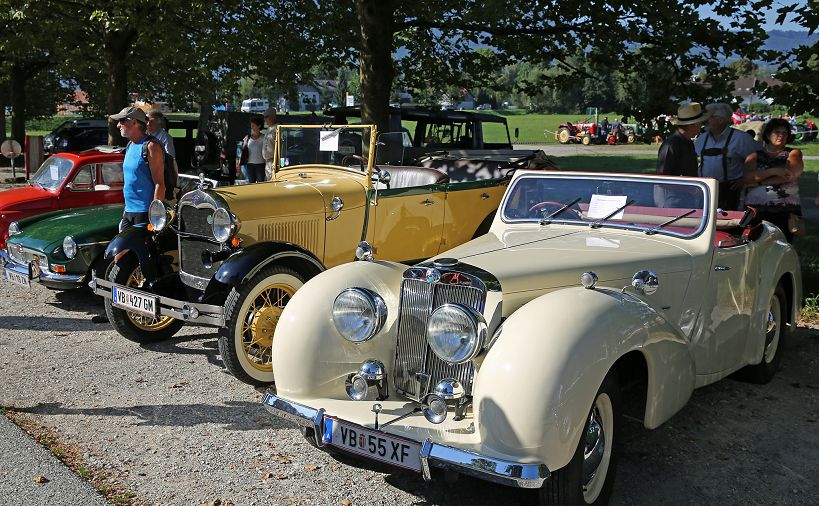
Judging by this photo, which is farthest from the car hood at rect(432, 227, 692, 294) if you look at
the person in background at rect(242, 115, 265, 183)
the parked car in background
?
the parked car in background

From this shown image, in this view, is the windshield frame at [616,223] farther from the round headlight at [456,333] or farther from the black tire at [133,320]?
the black tire at [133,320]

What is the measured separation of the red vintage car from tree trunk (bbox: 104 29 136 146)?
754 cm

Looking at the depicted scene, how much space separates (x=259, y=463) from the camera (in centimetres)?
417

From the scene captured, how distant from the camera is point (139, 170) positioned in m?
6.72

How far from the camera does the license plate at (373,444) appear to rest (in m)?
3.28

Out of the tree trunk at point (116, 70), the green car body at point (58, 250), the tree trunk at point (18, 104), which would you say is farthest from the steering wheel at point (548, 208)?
the tree trunk at point (18, 104)

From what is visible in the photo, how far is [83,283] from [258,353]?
2.65 metres

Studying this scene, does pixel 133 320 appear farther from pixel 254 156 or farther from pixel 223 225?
pixel 254 156

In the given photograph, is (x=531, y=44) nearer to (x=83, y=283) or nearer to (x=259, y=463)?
(x=83, y=283)

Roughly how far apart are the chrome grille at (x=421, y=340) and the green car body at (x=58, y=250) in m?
4.07

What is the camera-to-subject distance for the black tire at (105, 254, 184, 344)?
622 centimetres

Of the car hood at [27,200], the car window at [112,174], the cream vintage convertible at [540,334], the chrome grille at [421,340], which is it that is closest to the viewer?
the cream vintage convertible at [540,334]

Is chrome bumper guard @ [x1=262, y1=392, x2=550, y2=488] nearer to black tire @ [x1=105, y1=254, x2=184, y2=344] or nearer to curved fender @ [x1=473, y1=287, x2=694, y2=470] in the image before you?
curved fender @ [x1=473, y1=287, x2=694, y2=470]

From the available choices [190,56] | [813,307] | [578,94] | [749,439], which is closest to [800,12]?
[813,307]
